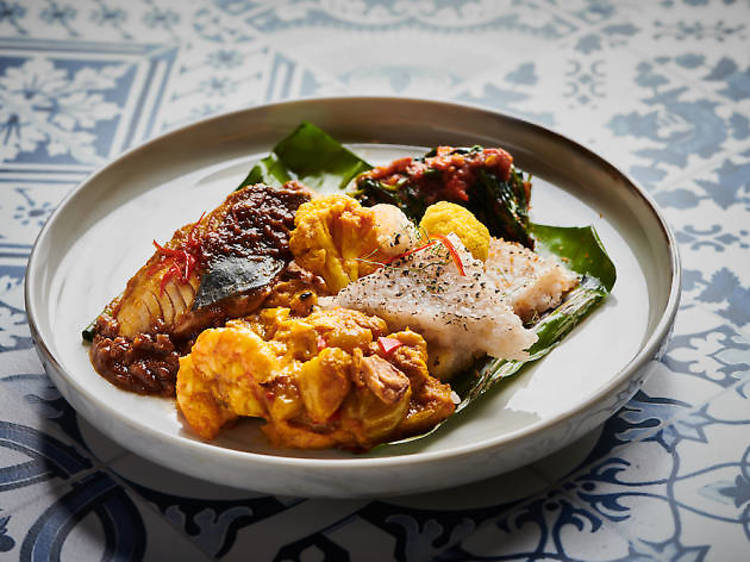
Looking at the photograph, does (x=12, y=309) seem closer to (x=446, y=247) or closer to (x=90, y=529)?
(x=90, y=529)

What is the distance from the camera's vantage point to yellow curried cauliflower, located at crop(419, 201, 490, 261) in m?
3.86

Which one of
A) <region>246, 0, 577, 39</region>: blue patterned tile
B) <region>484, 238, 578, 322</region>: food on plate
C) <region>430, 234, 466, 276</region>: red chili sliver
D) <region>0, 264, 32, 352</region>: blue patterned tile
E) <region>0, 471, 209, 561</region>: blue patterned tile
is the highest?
<region>246, 0, 577, 39</region>: blue patterned tile

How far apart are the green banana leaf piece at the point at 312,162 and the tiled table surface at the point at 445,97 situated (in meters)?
1.32

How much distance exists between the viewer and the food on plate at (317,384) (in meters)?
2.97

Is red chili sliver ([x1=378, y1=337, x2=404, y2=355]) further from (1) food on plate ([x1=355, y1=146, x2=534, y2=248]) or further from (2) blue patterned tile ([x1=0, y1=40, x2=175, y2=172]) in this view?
(2) blue patterned tile ([x1=0, y1=40, x2=175, y2=172])

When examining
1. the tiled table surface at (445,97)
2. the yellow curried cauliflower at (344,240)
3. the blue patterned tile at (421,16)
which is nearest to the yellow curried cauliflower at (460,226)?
the yellow curried cauliflower at (344,240)

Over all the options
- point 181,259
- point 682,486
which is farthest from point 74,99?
point 682,486

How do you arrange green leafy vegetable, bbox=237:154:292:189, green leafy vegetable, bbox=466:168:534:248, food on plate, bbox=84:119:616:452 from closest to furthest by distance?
1. food on plate, bbox=84:119:616:452
2. green leafy vegetable, bbox=466:168:534:248
3. green leafy vegetable, bbox=237:154:292:189

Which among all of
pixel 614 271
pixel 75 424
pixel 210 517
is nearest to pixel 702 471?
pixel 614 271

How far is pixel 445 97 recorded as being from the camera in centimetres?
609

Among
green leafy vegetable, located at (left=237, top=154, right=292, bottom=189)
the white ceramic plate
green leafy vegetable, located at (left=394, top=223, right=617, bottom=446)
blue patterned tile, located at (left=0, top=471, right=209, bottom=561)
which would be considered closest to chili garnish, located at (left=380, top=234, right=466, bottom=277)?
green leafy vegetable, located at (left=394, top=223, right=617, bottom=446)

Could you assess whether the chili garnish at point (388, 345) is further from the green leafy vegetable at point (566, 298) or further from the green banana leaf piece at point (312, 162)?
the green banana leaf piece at point (312, 162)

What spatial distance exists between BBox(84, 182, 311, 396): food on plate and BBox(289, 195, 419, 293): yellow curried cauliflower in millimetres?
107

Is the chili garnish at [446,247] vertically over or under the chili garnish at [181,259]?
over
